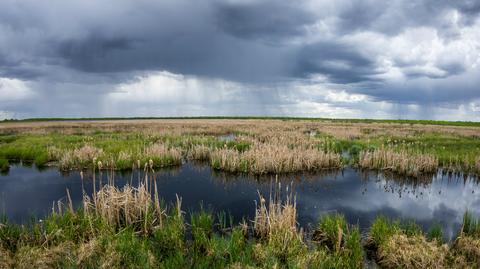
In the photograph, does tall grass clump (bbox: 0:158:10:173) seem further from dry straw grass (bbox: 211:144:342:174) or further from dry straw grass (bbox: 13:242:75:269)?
dry straw grass (bbox: 13:242:75:269)

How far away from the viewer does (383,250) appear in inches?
330

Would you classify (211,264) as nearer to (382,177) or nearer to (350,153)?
(382,177)

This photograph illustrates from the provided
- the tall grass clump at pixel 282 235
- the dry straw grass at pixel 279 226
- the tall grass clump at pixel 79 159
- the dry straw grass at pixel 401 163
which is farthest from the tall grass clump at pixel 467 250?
the tall grass clump at pixel 79 159

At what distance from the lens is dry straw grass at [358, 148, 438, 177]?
19831 millimetres

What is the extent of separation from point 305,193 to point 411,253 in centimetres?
787

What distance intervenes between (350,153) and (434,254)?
19.9m

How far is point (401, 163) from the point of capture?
66.3 feet

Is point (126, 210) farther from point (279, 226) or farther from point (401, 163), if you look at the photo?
point (401, 163)

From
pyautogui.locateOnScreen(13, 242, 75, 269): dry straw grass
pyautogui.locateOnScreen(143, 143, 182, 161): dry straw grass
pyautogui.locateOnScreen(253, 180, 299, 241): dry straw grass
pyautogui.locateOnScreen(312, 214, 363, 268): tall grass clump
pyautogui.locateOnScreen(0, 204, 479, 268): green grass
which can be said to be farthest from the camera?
pyautogui.locateOnScreen(143, 143, 182, 161): dry straw grass

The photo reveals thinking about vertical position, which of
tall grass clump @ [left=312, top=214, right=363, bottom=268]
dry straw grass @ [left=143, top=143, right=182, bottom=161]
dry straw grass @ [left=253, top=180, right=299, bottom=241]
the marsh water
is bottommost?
the marsh water

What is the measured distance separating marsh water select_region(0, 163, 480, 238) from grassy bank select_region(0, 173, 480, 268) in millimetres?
1466

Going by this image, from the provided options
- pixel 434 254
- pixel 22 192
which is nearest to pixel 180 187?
pixel 22 192

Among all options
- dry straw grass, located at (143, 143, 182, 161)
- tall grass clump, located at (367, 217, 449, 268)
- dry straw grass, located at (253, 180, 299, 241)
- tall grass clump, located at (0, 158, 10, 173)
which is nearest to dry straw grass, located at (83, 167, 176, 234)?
dry straw grass, located at (253, 180, 299, 241)

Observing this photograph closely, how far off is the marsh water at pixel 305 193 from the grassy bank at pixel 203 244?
147 centimetres
